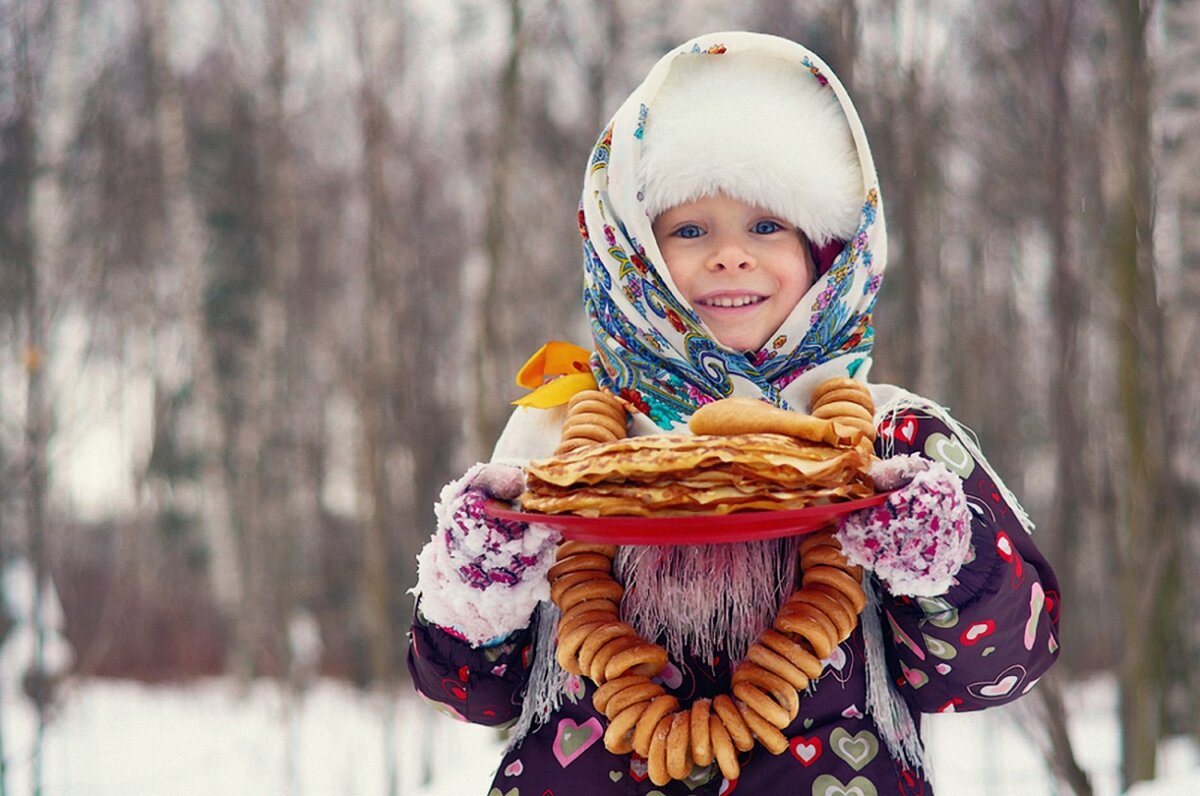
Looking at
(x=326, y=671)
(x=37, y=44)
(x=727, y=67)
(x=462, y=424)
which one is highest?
(x=37, y=44)

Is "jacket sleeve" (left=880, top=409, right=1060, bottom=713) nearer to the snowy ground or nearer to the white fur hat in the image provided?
the white fur hat

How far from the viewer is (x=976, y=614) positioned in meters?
1.32

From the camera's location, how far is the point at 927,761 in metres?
1.51

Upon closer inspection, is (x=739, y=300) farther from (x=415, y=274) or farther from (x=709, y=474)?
(x=415, y=274)

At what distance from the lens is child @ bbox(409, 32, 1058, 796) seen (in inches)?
53.2

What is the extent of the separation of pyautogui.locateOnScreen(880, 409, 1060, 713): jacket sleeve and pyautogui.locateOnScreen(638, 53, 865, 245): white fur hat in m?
0.34

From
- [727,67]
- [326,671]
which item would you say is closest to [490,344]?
[727,67]

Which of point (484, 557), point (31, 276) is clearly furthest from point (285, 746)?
point (484, 557)

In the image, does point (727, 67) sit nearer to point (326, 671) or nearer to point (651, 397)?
point (651, 397)

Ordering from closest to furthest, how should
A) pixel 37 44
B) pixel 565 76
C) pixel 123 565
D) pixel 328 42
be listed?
pixel 37 44
pixel 123 565
pixel 328 42
pixel 565 76

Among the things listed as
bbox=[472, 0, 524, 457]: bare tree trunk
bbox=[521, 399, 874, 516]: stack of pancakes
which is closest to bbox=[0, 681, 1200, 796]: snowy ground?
bbox=[472, 0, 524, 457]: bare tree trunk

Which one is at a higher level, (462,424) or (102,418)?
(102,418)

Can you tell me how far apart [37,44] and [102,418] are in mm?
1381

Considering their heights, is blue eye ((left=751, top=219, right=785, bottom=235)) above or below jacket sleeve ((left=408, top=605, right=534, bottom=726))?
above
